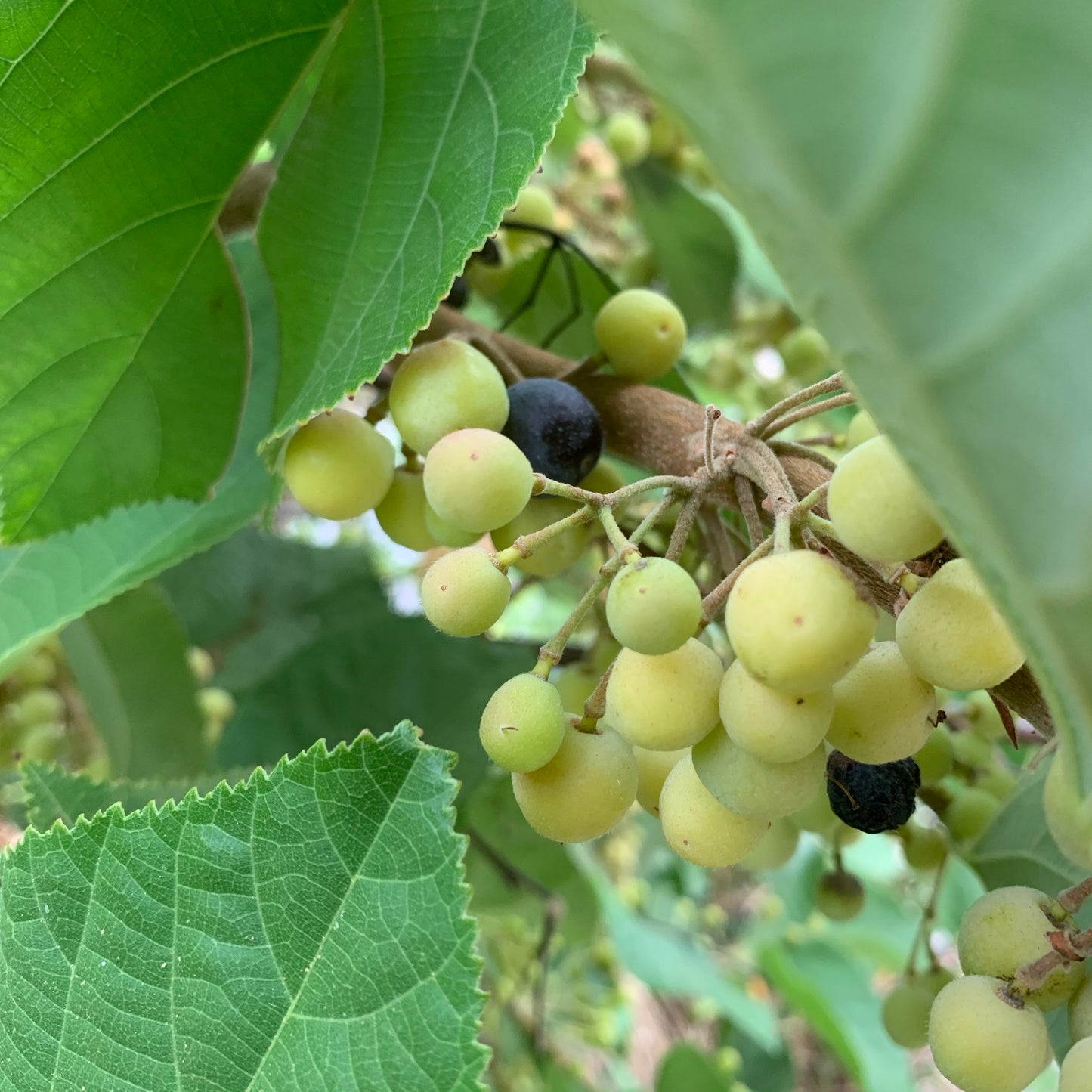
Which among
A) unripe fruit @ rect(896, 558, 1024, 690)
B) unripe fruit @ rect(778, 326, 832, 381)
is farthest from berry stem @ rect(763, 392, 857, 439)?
unripe fruit @ rect(778, 326, 832, 381)

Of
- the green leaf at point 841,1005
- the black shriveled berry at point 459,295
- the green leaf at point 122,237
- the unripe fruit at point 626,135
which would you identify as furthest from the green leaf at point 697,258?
the green leaf at point 841,1005

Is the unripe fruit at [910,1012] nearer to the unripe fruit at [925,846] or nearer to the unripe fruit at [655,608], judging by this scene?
the unripe fruit at [925,846]

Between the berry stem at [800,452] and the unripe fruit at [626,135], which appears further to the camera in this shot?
the unripe fruit at [626,135]

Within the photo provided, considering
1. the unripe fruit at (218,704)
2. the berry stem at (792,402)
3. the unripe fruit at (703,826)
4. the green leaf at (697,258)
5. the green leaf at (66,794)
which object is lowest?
the unripe fruit at (703,826)

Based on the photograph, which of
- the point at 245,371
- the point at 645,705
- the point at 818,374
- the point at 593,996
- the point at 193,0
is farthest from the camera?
the point at 593,996

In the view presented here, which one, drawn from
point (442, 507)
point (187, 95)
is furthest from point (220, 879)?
point (187, 95)

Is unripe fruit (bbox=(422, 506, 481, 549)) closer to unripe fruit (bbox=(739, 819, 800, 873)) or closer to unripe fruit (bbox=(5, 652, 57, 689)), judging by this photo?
unripe fruit (bbox=(739, 819, 800, 873))

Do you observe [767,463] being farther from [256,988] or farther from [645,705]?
[256,988]
